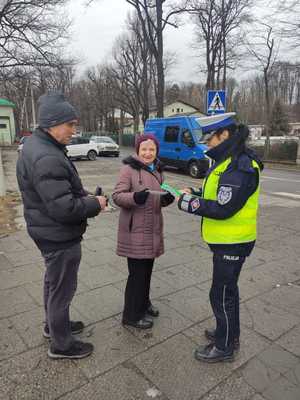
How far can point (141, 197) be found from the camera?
95.7 inches

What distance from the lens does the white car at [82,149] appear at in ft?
68.6

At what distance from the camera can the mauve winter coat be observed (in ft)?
8.61

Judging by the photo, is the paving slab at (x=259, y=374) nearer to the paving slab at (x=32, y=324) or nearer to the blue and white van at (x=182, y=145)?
the paving slab at (x=32, y=324)

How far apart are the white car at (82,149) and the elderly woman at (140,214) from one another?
741 inches

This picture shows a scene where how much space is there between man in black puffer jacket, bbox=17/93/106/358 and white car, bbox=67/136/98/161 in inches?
754

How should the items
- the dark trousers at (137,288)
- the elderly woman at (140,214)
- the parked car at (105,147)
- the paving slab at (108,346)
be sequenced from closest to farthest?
the paving slab at (108,346) < the elderly woman at (140,214) < the dark trousers at (137,288) < the parked car at (105,147)

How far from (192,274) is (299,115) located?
64.5m

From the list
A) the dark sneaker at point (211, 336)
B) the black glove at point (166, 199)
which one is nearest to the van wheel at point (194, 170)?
the black glove at point (166, 199)

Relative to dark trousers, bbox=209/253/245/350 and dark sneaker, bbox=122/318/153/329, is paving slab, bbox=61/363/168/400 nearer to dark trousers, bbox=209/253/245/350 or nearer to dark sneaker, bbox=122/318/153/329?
dark sneaker, bbox=122/318/153/329

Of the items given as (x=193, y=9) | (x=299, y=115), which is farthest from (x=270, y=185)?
(x=299, y=115)

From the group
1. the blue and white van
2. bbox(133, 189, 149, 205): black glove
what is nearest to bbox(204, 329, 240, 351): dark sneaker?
bbox(133, 189, 149, 205): black glove

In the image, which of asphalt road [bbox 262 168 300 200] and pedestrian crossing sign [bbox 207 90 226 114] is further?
asphalt road [bbox 262 168 300 200]

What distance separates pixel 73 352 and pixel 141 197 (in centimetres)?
128

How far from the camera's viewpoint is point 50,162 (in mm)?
2004
